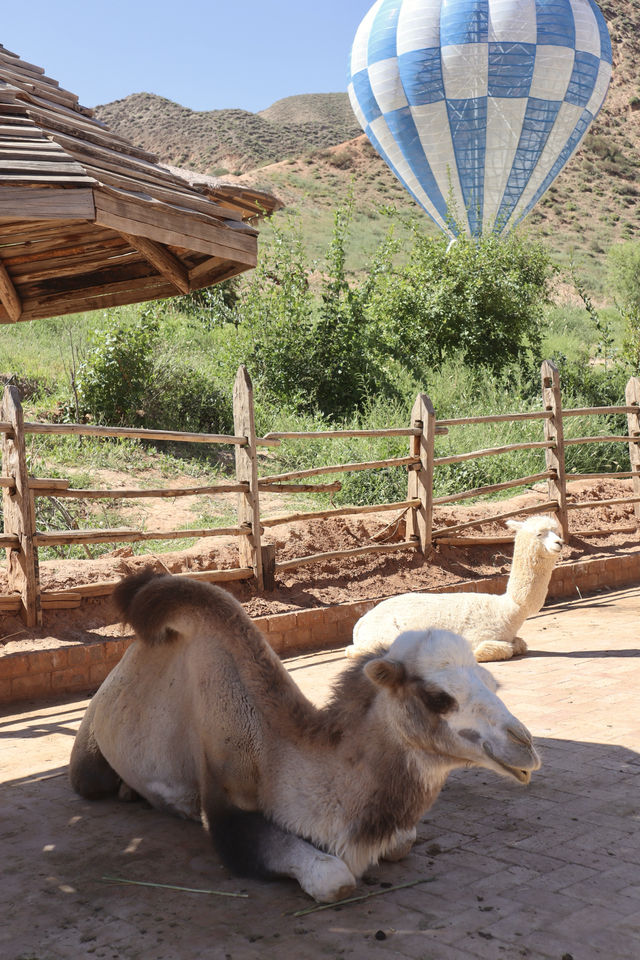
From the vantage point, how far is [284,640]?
7.84m

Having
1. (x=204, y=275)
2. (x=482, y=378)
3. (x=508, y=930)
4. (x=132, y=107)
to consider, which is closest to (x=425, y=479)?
(x=204, y=275)

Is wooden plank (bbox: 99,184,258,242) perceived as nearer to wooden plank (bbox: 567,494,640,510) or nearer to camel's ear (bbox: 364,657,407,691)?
camel's ear (bbox: 364,657,407,691)

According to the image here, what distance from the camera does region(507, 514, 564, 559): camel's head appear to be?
6875 mm

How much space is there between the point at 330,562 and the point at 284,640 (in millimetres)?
1367

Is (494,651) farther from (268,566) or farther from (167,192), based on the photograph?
(167,192)

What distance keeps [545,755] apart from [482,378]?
40.1 feet

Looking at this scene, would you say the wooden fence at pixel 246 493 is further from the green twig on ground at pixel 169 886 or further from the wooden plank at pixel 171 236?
the green twig on ground at pixel 169 886

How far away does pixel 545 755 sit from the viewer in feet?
15.1

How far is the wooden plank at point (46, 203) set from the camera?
3100 millimetres

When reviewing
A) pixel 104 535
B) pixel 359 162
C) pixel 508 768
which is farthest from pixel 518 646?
pixel 359 162

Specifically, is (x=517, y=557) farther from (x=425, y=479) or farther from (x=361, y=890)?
(x=361, y=890)

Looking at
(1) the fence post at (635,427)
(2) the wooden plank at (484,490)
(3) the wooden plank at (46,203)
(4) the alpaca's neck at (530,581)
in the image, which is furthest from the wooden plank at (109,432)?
(1) the fence post at (635,427)

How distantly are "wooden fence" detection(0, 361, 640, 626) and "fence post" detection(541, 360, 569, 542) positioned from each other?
1cm

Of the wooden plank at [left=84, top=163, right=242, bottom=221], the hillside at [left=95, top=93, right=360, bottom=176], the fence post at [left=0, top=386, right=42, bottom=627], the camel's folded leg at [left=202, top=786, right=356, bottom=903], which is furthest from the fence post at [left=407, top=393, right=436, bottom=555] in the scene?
the hillside at [left=95, top=93, right=360, bottom=176]
